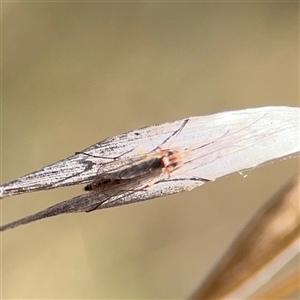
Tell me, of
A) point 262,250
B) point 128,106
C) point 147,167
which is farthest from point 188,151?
point 128,106

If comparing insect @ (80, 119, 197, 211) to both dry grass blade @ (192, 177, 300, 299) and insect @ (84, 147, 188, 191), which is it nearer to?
insect @ (84, 147, 188, 191)

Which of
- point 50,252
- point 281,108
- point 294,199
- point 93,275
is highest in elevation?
point 281,108

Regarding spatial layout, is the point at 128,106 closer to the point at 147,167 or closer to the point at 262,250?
the point at 147,167

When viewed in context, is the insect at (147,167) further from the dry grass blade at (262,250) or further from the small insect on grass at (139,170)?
the dry grass blade at (262,250)

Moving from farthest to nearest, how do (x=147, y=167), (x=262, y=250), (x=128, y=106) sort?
1. (x=128, y=106)
2. (x=147, y=167)
3. (x=262, y=250)

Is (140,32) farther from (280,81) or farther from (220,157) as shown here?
(220,157)

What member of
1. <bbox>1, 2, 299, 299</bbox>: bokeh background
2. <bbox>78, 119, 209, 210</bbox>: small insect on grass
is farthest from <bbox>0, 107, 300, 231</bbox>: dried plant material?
<bbox>1, 2, 299, 299</bbox>: bokeh background

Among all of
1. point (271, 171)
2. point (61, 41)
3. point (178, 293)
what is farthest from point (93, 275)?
point (61, 41)
